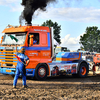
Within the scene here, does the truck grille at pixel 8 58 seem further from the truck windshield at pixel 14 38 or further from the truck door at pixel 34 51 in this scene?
the truck door at pixel 34 51

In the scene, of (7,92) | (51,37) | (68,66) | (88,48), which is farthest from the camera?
(88,48)

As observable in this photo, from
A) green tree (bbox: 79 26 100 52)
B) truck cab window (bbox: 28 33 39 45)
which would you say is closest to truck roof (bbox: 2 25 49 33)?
truck cab window (bbox: 28 33 39 45)

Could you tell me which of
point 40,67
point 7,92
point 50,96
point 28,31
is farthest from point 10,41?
point 50,96

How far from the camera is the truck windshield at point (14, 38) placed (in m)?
12.8

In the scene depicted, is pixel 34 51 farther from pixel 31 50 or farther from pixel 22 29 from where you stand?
pixel 22 29

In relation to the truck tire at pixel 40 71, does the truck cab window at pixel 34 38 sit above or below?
above

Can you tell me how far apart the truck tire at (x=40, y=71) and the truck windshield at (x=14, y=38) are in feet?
5.77

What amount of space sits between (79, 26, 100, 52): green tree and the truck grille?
81217 millimetres

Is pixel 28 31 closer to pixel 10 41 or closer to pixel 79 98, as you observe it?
pixel 10 41

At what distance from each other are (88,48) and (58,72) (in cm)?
8141

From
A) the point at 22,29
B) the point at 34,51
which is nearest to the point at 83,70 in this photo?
the point at 34,51

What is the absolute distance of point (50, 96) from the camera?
8336mm

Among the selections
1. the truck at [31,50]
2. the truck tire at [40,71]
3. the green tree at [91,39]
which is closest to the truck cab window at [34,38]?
the truck at [31,50]

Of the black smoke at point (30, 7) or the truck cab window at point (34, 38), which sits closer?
the truck cab window at point (34, 38)
